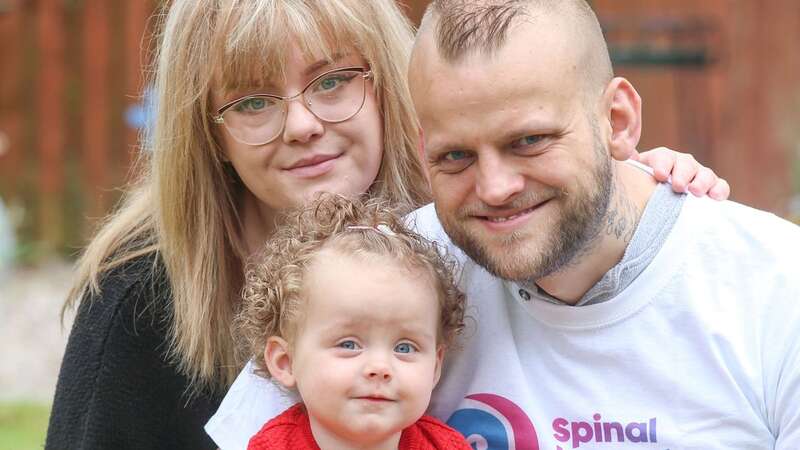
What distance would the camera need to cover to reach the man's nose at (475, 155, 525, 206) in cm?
274

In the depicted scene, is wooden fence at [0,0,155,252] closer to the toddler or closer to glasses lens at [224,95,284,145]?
glasses lens at [224,95,284,145]

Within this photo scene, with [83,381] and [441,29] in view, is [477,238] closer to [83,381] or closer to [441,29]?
Answer: [441,29]

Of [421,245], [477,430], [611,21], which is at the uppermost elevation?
[611,21]

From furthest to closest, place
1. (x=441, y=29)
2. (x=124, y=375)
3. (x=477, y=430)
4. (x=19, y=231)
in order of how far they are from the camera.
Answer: (x=19, y=231), (x=124, y=375), (x=477, y=430), (x=441, y=29)

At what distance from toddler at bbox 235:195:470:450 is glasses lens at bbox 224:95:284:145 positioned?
0.44 m

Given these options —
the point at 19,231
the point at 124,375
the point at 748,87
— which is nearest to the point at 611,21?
the point at 748,87

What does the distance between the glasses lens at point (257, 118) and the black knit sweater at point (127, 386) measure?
1.82 feet

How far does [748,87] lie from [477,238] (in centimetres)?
661

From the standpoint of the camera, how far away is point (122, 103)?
874 cm

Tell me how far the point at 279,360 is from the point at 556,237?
0.71 m

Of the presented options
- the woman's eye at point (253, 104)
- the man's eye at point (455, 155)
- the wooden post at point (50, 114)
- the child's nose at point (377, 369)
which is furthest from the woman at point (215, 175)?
the wooden post at point (50, 114)

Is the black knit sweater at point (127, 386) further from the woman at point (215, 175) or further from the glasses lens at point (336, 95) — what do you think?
the glasses lens at point (336, 95)

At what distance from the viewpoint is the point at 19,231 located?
348 inches

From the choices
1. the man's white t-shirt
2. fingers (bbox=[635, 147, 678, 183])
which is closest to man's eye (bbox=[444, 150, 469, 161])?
the man's white t-shirt
